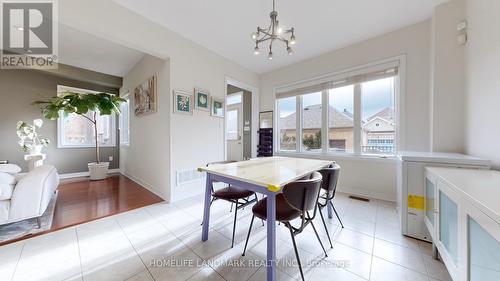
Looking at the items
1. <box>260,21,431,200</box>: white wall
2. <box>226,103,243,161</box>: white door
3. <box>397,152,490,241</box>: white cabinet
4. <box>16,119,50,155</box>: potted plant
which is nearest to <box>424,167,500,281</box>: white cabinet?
<box>397,152,490,241</box>: white cabinet

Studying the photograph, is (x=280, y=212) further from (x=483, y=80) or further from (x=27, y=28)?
(x=27, y=28)

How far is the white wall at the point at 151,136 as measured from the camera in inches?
113

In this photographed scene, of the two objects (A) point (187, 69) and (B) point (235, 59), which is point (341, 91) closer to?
(B) point (235, 59)

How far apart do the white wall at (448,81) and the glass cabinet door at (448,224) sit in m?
1.42

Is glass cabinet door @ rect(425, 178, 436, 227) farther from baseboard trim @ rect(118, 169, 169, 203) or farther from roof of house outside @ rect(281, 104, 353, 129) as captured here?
baseboard trim @ rect(118, 169, 169, 203)

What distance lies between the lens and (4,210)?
175 cm

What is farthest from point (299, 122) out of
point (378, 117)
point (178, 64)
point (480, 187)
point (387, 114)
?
point (480, 187)

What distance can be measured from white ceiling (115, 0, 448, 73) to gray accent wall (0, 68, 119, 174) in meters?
3.45

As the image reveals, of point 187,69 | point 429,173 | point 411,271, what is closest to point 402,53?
point 429,173

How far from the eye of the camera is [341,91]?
3352 mm

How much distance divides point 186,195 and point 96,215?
1.18m

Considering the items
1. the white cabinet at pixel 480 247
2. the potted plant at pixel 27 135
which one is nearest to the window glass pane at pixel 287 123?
the white cabinet at pixel 480 247

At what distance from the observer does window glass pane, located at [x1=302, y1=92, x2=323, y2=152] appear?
12.0 ft

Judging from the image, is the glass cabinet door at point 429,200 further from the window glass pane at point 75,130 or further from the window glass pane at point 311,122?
the window glass pane at point 75,130
